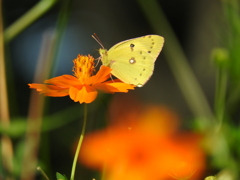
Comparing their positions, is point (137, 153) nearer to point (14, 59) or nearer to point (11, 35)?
point (11, 35)

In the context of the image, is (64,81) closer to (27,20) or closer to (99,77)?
(99,77)

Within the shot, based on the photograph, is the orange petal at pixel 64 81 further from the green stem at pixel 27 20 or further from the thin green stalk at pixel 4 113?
the green stem at pixel 27 20

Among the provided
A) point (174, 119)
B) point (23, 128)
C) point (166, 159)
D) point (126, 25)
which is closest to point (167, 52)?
point (174, 119)

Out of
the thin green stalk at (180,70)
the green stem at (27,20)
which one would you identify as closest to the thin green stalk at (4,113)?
the green stem at (27,20)

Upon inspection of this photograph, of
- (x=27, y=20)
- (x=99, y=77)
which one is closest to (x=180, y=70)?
(x=27, y=20)

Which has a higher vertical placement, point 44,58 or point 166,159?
point 44,58

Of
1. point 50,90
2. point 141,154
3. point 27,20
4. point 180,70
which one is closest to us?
point 50,90

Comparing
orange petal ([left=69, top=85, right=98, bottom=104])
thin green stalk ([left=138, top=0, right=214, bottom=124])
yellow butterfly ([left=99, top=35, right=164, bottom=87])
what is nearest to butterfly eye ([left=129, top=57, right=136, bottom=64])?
yellow butterfly ([left=99, top=35, right=164, bottom=87])

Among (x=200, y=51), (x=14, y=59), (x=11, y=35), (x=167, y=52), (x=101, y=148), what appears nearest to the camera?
(x=101, y=148)
